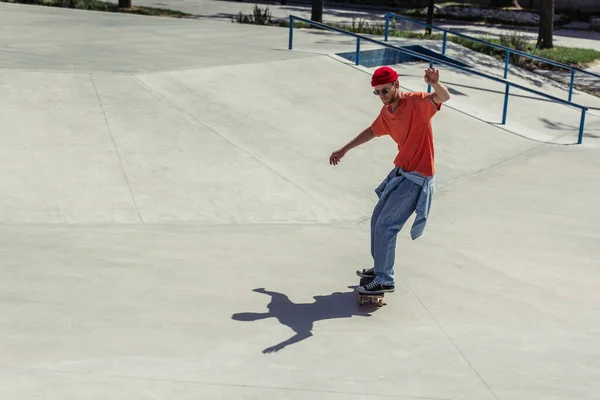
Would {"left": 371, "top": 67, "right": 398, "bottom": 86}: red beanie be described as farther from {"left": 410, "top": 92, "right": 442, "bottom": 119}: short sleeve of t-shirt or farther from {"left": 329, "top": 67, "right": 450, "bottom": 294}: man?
{"left": 410, "top": 92, "right": 442, "bottom": 119}: short sleeve of t-shirt

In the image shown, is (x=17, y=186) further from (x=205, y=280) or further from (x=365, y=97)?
(x=365, y=97)

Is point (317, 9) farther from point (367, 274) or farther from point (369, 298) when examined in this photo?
point (369, 298)

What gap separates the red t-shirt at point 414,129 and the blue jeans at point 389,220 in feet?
0.48

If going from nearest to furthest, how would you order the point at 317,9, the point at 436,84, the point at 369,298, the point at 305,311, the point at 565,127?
the point at 436,84 < the point at 305,311 < the point at 369,298 < the point at 565,127 < the point at 317,9

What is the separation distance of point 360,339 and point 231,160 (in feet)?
15.3

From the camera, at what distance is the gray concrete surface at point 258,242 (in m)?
5.80

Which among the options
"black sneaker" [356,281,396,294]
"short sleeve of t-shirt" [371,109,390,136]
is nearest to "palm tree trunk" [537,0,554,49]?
"short sleeve of t-shirt" [371,109,390,136]

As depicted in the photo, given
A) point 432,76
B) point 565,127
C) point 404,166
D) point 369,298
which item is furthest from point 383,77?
point 565,127

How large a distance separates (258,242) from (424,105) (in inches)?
101

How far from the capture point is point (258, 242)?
27.8ft

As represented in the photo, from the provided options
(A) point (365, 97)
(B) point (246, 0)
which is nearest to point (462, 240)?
(A) point (365, 97)

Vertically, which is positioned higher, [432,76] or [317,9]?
[317,9]

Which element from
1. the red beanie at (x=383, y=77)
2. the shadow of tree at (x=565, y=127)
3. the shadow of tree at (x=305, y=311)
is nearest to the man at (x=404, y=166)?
the red beanie at (x=383, y=77)

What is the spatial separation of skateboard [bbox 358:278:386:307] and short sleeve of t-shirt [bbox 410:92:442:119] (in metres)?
1.43
